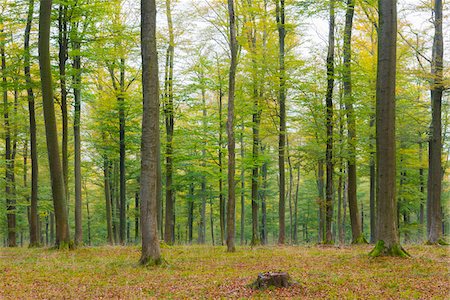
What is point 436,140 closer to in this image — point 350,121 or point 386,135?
point 350,121

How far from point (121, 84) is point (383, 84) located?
14384 millimetres

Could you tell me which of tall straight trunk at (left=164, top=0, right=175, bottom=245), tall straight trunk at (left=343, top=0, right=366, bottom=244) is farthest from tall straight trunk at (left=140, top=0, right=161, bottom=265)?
tall straight trunk at (left=164, top=0, right=175, bottom=245)

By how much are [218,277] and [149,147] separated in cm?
361

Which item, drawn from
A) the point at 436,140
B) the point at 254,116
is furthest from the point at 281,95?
the point at 436,140

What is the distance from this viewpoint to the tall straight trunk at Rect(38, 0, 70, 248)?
1305 cm

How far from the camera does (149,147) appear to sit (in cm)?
1023

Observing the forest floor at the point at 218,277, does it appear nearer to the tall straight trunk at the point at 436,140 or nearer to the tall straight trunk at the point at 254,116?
the tall straight trunk at the point at 436,140

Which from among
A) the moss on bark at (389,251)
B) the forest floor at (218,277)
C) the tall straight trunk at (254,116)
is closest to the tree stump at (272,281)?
the forest floor at (218,277)

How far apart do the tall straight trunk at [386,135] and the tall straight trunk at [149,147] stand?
5709 millimetres

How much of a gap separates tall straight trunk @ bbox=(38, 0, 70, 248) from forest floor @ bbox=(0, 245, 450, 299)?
1.56m

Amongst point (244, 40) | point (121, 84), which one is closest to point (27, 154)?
point (121, 84)

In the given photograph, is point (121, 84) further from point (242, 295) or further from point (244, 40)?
point (242, 295)

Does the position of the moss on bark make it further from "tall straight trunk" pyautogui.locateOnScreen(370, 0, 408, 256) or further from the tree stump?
the tree stump

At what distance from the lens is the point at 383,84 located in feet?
35.8
